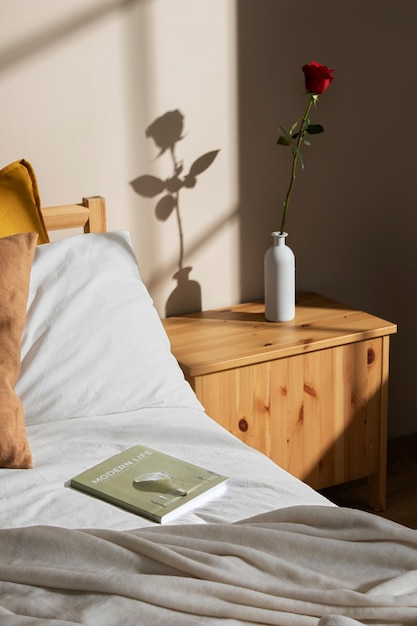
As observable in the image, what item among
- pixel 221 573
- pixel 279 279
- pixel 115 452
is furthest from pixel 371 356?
pixel 221 573

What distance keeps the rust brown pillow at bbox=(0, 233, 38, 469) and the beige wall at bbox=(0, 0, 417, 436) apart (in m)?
0.49

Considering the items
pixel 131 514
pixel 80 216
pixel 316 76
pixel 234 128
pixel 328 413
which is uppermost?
pixel 316 76

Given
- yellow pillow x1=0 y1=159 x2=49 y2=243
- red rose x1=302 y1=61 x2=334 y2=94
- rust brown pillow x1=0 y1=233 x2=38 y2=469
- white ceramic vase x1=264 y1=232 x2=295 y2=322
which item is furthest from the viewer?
white ceramic vase x1=264 y1=232 x2=295 y2=322

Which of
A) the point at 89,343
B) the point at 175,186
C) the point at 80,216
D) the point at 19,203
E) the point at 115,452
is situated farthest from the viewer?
the point at 175,186

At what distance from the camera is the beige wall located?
218 cm

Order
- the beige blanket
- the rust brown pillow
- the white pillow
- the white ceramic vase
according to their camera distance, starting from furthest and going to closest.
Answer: the white ceramic vase → the white pillow → the rust brown pillow → the beige blanket

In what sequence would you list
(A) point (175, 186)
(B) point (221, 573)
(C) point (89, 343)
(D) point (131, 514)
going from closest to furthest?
1. (B) point (221, 573)
2. (D) point (131, 514)
3. (C) point (89, 343)
4. (A) point (175, 186)

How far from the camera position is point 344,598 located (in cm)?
114

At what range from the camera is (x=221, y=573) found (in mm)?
1183

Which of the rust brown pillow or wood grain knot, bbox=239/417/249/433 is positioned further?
wood grain knot, bbox=239/417/249/433

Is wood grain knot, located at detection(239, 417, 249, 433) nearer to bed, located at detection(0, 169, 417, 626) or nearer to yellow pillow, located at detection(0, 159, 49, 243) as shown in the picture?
bed, located at detection(0, 169, 417, 626)

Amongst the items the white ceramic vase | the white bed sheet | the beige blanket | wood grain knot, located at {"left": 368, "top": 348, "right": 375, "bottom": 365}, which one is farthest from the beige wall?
the beige blanket

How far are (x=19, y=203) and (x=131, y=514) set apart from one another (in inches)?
32.1

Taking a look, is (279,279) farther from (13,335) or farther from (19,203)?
(13,335)
